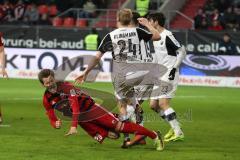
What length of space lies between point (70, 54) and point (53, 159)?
62.1ft

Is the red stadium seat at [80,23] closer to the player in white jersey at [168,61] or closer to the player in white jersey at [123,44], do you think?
the player in white jersey at [168,61]

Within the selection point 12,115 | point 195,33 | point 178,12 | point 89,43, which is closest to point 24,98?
point 12,115

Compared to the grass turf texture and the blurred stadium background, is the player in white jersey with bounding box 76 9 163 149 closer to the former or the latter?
the grass turf texture

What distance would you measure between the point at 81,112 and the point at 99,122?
0.45m

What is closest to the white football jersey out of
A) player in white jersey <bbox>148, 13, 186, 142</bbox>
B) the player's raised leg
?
player in white jersey <bbox>148, 13, 186, 142</bbox>

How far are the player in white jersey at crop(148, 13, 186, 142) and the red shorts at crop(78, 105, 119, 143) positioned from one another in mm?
1605

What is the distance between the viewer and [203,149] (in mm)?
12836

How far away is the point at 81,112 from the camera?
12.5 meters

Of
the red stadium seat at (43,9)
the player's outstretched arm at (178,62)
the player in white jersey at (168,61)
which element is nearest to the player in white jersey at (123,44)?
the player in white jersey at (168,61)

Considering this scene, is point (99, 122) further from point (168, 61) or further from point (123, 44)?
point (168, 61)

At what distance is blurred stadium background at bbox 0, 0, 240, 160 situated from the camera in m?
12.8

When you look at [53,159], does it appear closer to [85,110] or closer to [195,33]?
[85,110]

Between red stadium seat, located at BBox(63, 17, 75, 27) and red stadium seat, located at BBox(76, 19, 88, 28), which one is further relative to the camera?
red stadium seat, located at BBox(63, 17, 75, 27)

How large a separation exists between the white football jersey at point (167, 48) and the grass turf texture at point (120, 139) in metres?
1.50
